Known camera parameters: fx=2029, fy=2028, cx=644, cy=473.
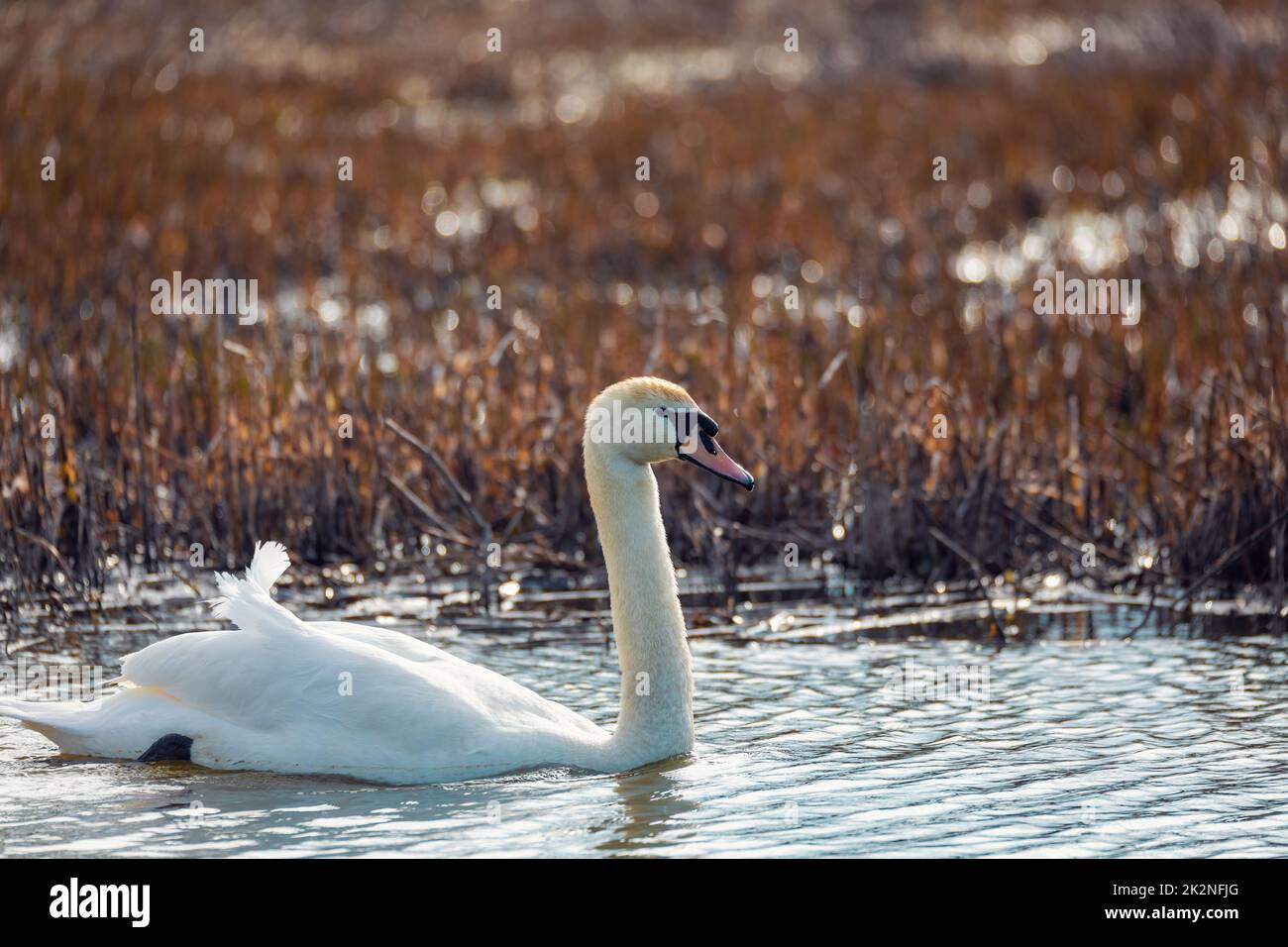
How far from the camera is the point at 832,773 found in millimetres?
5891

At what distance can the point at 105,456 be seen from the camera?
30.2 feet

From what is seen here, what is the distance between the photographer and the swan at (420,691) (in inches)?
231

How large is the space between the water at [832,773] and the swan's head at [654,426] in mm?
909

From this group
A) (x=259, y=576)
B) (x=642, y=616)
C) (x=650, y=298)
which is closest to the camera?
(x=642, y=616)

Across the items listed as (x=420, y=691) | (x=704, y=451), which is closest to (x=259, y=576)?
(x=420, y=691)

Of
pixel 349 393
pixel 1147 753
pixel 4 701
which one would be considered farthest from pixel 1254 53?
pixel 4 701

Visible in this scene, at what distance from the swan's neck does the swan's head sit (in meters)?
0.06

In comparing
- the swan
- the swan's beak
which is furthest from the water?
the swan's beak

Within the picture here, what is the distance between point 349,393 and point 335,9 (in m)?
27.0

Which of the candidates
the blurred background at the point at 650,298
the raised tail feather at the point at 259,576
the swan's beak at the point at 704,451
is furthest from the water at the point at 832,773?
the swan's beak at the point at 704,451

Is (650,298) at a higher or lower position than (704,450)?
higher

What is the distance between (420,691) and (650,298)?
8907mm

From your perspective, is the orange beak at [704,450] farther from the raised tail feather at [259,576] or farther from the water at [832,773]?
the raised tail feather at [259,576]

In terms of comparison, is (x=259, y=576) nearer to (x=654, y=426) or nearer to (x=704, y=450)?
(x=654, y=426)
